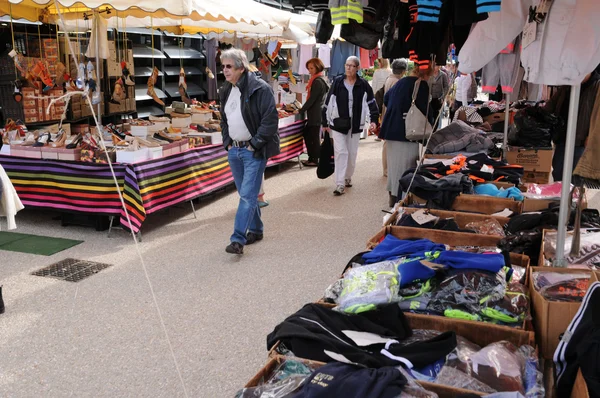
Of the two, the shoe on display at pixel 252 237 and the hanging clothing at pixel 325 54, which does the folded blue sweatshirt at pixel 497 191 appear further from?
the hanging clothing at pixel 325 54

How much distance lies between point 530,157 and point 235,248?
3.08 meters

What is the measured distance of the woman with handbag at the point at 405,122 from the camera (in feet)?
18.6

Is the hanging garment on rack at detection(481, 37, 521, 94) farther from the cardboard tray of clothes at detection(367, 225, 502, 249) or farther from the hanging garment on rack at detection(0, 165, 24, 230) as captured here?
the hanging garment on rack at detection(0, 165, 24, 230)

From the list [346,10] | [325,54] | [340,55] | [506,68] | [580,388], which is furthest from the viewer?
[325,54]

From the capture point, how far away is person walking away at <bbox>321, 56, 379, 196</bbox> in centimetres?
720

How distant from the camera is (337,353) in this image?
2070mm

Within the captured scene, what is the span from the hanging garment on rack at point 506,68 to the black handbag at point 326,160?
2.27 meters

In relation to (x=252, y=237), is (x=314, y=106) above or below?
above

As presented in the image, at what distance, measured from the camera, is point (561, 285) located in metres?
2.53

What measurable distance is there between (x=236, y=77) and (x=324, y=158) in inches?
116

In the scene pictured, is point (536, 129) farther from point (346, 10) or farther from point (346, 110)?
point (346, 10)

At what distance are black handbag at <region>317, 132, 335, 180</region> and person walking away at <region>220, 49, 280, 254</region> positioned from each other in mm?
2600

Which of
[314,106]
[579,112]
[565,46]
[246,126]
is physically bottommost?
[314,106]

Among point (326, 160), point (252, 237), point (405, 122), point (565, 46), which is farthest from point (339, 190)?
point (565, 46)
